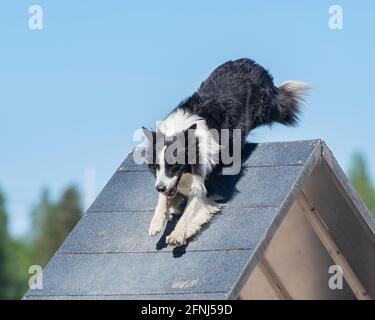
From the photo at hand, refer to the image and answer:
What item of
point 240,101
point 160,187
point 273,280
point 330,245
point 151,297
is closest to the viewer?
point 151,297

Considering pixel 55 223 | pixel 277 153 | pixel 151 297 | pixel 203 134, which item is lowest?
pixel 55 223

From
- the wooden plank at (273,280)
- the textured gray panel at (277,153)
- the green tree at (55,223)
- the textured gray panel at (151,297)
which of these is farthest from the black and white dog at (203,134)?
the green tree at (55,223)

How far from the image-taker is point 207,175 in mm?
8234

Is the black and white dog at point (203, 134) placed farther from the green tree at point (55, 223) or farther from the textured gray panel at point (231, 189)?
the green tree at point (55, 223)

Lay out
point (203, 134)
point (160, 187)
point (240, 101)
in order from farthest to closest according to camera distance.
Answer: point (240, 101) < point (203, 134) < point (160, 187)

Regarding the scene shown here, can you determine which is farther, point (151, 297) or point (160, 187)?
point (160, 187)

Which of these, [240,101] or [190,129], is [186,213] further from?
[240,101]

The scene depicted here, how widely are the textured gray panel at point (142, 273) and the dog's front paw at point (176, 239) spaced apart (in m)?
0.08

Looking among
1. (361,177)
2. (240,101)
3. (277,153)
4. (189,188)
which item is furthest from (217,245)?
(361,177)

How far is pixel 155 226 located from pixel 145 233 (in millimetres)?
135

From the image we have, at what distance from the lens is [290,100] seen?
951cm

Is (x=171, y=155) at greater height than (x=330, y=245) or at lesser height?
greater

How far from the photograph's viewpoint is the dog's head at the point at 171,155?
8023mm
